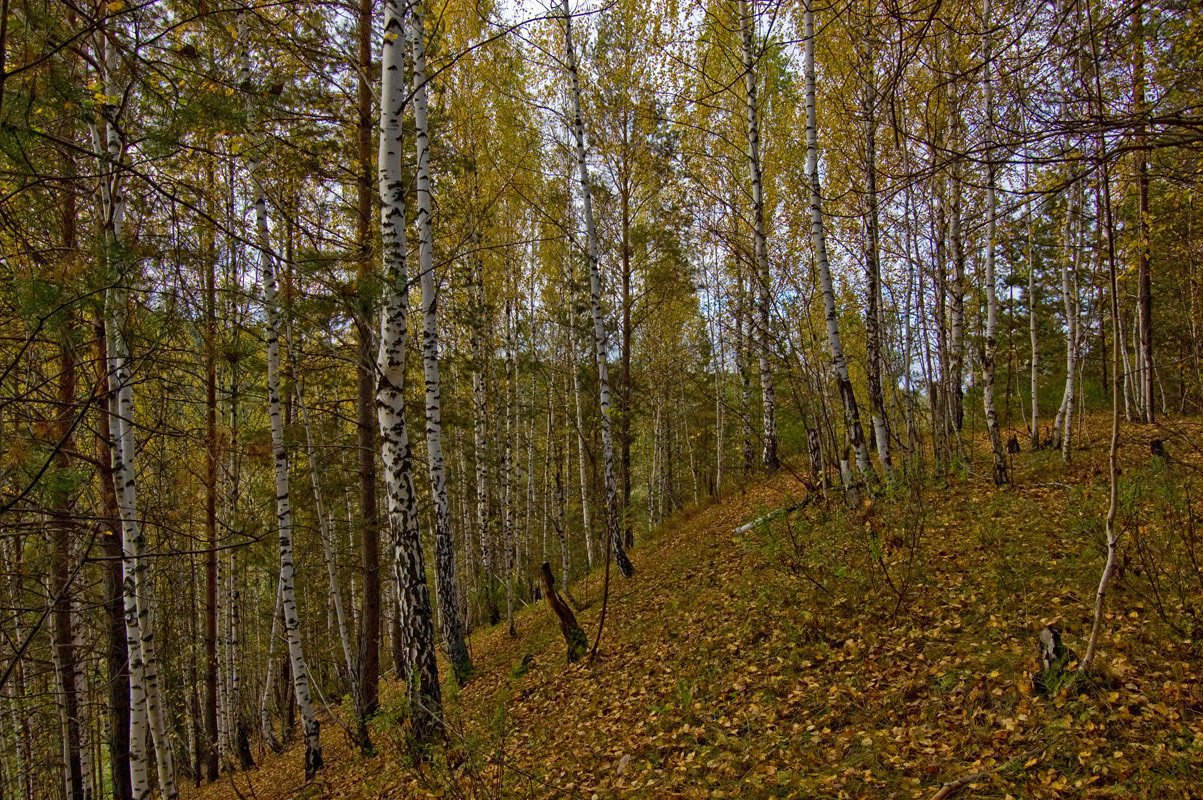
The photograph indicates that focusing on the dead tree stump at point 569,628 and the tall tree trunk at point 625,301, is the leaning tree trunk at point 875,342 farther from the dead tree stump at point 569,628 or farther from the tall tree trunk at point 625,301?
the tall tree trunk at point 625,301

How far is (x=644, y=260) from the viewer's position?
1298cm

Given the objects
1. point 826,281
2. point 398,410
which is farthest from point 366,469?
point 826,281

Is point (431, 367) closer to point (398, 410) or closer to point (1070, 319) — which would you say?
point (398, 410)

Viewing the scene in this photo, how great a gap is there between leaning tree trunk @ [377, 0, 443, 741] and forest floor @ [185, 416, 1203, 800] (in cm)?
47

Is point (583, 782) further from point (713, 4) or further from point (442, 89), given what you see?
point (713, 4)

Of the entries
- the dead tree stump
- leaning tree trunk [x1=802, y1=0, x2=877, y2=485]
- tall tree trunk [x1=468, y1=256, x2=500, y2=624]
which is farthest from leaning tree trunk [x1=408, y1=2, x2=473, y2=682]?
leaning tree trunk [x1=802, y1=0, x2=877, y2=485]

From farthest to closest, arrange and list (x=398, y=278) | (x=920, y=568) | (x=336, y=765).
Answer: (x=336, y=765), (x=920, y=568), (x=398, y=278)

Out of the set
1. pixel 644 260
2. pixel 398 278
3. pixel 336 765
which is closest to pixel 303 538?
pixel 336 765

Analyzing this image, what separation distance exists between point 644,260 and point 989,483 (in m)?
8.08

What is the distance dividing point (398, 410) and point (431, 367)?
1.98m

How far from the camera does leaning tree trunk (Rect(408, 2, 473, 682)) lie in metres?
6.98

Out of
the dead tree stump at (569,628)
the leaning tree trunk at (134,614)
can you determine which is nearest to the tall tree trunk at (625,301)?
the dead tree stump at (569,628)

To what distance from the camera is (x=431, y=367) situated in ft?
23.2

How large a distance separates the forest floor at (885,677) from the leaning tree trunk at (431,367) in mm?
1122
